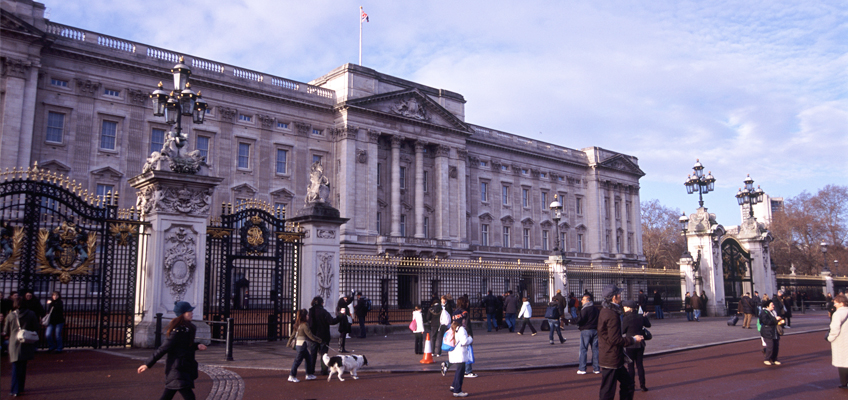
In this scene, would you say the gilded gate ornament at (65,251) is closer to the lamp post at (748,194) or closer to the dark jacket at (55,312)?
the dark jacket at (55,312)

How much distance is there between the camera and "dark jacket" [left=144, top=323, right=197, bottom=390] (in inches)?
267

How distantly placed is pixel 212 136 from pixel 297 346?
113 feet

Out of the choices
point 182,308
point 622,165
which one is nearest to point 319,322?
point 182,308

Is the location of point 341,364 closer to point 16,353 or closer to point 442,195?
point 16,353

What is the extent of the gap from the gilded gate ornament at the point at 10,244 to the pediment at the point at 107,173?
26546mm

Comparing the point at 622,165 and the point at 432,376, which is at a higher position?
the point at 622,165

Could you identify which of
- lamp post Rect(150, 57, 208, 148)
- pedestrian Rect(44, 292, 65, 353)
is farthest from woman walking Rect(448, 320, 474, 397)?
pedestrian Rect(44, 292, 65, 353)

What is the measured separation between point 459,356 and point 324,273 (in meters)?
7.70

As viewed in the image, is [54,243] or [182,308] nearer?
[182,308]

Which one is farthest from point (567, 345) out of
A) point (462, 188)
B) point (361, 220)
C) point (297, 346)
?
point (462, 188)

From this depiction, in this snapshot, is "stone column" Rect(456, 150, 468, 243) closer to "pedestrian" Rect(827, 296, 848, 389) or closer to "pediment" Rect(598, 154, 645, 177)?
"pediment" Rect(598, 154, 645, 177)

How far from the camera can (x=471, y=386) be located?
34.6ft

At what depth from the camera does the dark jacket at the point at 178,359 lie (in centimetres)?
679

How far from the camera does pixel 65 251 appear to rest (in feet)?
44.9
